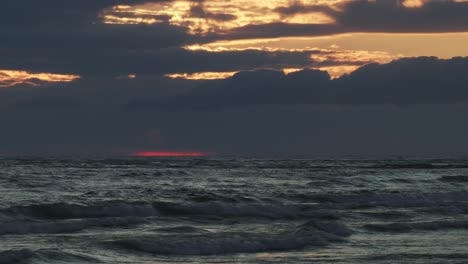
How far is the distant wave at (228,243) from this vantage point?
20328mm

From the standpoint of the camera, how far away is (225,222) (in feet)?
91.5

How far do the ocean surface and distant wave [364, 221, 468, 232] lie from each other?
0.04m

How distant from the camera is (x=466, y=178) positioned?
184ft

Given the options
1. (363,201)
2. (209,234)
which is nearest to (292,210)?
(363,201)

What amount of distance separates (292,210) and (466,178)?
28.6 m

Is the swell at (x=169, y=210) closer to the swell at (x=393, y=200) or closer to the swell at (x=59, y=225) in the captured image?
the swell at (x=59, y=225)

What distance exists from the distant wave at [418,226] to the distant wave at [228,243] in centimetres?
256

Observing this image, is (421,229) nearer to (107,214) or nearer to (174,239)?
(174,239)

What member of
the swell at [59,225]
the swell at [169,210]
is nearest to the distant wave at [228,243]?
the swell at [59,225]

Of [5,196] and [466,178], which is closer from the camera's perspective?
[5,196]

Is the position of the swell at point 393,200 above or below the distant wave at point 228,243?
below

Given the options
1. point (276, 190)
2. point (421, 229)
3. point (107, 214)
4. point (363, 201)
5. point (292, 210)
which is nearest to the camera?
point (421, 229)

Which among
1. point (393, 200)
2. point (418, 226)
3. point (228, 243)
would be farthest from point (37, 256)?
point (393, 200)

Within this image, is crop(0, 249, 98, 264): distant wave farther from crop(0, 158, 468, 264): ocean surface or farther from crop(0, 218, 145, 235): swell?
crop(0, 218, 145, 235): swell
